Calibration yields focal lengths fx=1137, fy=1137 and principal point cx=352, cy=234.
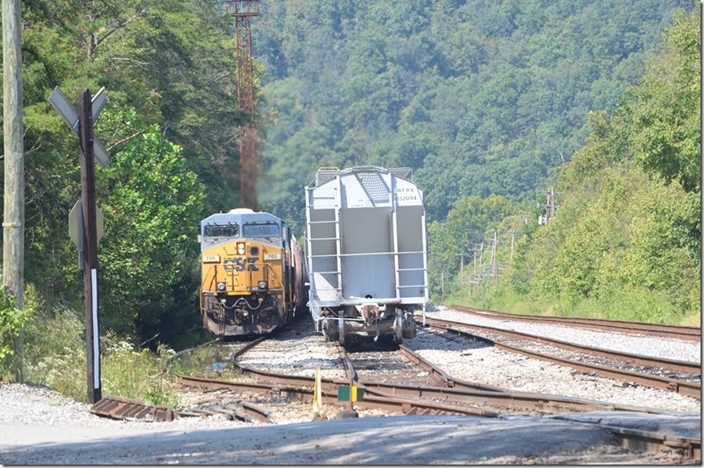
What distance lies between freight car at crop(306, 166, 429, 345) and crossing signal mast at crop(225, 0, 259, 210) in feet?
102

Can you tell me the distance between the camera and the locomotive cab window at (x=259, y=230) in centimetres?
3403

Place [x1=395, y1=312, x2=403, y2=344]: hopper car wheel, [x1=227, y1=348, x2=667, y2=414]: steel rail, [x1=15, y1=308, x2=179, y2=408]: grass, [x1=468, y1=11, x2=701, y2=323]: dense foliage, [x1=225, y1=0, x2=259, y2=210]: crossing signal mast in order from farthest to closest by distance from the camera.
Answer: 1. [x1=225, y1=0, x2=259, y2=210]: crossing signal mast
2. [x1=468, y1=11, x2=701, y2=323]: dense foliage
3. [x1=395, y1=312, x2=403, y2=344]: hopper car wheel
4. [x1=15, y1=308, x2=179, y2=408]: grass
5. [x1=227, y1=348, x2=667, y2=414]: steel rail

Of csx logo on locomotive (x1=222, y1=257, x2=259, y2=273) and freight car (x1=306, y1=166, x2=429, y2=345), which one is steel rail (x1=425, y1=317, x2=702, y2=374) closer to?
freight car (x1=306, y1=166, x2=429, y2=345)

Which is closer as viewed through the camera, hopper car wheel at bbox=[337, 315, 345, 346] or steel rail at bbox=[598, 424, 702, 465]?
steel rail at bbox=[598, 424, 702, 465]

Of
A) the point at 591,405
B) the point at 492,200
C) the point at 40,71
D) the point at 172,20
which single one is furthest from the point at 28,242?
the point at 492,200

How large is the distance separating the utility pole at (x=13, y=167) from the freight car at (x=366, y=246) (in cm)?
814

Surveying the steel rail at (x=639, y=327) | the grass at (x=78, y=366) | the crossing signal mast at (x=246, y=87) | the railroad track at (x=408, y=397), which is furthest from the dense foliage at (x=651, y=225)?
the grass at (x=78, y=366)

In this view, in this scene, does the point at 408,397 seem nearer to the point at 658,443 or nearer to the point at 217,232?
the point at 658,443

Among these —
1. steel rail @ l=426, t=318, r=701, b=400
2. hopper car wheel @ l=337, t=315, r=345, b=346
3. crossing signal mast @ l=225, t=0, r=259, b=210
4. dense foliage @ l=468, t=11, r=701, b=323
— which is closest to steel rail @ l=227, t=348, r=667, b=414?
steel rail @ l=426, t=318, r=701, b=400

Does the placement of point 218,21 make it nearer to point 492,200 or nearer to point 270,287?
point 270,287

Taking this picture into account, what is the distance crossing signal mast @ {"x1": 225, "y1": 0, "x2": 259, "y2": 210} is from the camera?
5788 cm

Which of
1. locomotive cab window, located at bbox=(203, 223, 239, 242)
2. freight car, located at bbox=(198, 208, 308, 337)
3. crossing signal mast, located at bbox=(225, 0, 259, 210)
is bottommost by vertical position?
freight car, located at bbox=(198, 208, 308, 337)

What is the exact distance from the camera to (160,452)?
10891 mm

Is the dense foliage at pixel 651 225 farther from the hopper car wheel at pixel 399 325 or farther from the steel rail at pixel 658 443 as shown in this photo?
the steel rail at pixel 658 443
